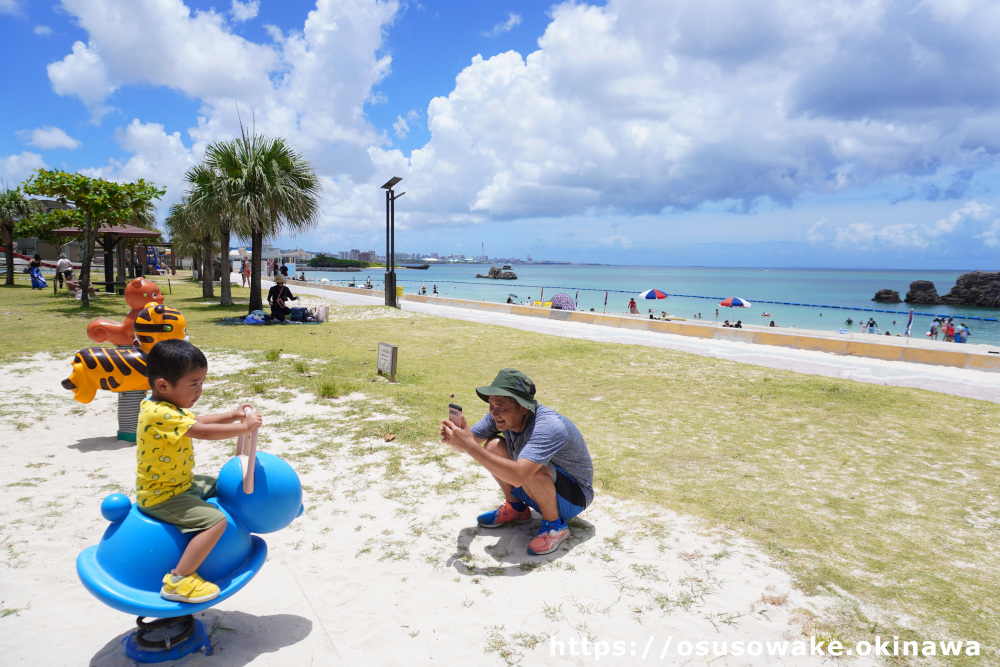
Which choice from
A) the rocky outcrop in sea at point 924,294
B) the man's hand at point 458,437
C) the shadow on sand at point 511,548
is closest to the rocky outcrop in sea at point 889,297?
the rocky outcrop in sea at point 924,294

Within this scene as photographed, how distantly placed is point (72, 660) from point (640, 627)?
2.87m

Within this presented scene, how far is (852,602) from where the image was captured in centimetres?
319

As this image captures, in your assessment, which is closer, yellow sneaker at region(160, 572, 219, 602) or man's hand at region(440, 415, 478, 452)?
yellow sneaker at region(160, 572, 219, 602)

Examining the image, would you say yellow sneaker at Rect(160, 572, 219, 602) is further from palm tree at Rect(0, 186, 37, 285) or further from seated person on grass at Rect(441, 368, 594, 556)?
palm tree at Rect(0, 186, 37, 285)

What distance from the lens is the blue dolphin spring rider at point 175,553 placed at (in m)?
2.45

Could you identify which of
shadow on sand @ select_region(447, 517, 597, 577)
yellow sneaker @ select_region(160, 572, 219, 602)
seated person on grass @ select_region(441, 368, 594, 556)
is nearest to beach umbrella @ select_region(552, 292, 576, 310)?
shadow on sand @ select_region(447, 517, 597, 577)

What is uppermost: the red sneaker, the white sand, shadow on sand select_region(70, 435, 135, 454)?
the red sneaker

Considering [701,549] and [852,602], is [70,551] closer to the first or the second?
[701,549]

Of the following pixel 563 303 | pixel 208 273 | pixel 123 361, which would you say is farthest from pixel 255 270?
pixel 123 361

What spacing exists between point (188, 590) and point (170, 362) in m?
1.04

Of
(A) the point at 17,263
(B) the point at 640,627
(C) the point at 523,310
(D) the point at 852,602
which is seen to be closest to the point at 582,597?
(B) the point at 640,627

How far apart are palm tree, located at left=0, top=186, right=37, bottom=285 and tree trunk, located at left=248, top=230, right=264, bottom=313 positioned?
56.9 feet

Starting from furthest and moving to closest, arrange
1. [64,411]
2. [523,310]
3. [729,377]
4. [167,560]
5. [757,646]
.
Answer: [523,310] → [729,377] → [64,411] → [757,646] → [167,560]

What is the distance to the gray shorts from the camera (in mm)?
2566
